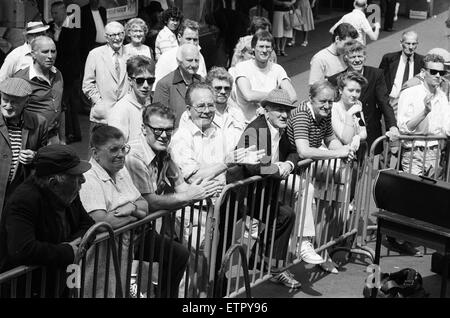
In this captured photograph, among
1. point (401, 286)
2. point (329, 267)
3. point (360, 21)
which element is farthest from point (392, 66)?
point (360, 21)

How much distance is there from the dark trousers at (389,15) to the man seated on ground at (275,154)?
17458mm

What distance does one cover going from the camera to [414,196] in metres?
8.20

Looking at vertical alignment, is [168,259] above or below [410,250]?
above

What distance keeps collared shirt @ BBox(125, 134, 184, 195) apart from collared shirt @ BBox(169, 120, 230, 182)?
0.18 metres

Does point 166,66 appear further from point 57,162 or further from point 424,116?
point 57,162

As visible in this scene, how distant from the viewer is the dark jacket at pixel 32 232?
237 inches

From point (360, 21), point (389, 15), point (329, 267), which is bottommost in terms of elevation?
point (389, 15)

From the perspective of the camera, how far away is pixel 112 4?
15984 mm

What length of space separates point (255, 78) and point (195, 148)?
263 centimetres

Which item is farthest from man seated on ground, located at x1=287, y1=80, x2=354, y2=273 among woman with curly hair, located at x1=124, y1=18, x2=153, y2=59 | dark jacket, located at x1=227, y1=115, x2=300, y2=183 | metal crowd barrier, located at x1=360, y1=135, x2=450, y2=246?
woman with curly hair, located at x1=124, y1=18, x2=153, y2=59

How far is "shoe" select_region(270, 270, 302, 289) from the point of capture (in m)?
8.93

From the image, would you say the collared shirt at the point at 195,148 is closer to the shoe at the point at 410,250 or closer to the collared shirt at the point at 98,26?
the shoe at the point at 410,250
